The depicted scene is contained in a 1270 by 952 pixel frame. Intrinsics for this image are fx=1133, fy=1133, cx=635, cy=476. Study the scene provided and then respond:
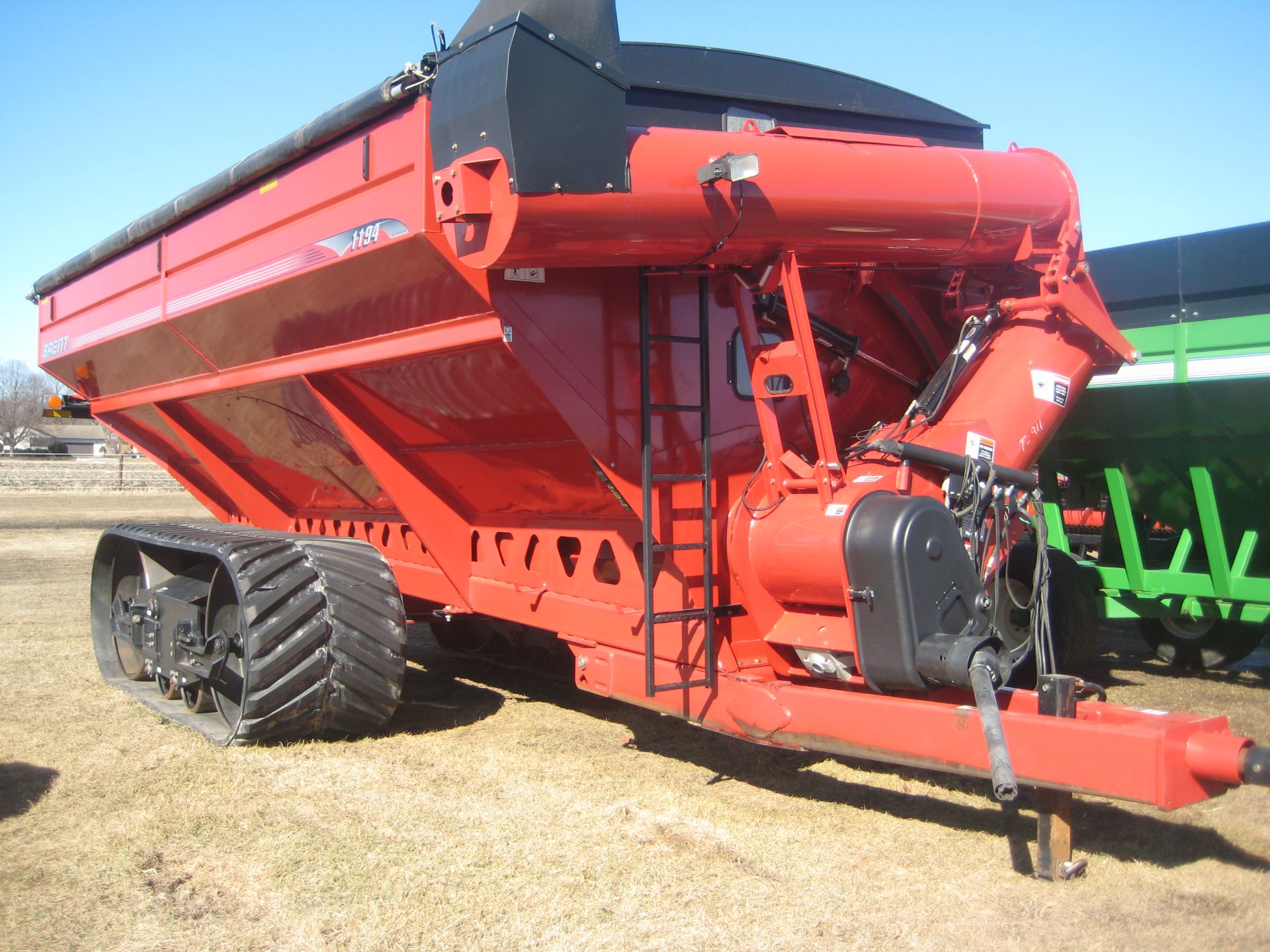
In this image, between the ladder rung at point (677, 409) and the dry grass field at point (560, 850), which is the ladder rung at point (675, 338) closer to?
the ladder rung at point (677, 409)

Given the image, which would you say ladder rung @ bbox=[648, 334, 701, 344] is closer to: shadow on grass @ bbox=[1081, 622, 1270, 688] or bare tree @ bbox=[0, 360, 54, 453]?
shadow on grass @ bbox=[1081, 622, 1270, 688]

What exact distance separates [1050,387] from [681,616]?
1660 millimetres

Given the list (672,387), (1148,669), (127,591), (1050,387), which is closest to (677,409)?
(672,387)

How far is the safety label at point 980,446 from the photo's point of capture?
13.2 ft

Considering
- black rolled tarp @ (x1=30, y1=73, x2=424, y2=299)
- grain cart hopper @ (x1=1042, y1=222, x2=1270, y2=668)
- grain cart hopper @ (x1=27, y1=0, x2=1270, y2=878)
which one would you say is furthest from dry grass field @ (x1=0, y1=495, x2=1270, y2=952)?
black rolled tarp @ (x1=30, y1=73, x2=424, y2=299)

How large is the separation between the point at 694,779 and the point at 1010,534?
1519mm

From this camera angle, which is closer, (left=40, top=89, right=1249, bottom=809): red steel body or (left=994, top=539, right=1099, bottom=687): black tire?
(left=40, top=89, right=1249, bottom=809): red steel body

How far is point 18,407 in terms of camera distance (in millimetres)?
75875

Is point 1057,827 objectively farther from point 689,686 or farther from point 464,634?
point 464,634

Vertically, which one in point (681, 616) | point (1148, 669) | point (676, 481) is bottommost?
point (1148, 669)

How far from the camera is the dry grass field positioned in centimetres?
301

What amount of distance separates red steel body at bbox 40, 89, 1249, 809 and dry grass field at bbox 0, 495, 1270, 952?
0.34 meters

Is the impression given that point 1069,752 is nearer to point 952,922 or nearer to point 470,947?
point 952,922

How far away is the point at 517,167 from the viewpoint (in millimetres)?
3346
